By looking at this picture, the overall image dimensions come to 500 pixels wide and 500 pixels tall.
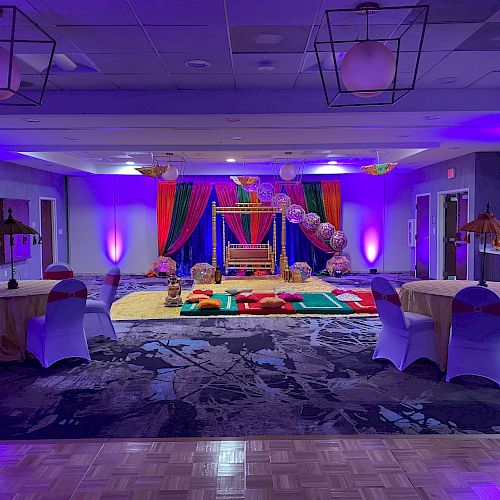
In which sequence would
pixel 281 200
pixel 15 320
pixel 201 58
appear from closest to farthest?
pixel 201 58
pixel 15 320
pixel 281 200

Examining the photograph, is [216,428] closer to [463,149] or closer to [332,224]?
[463,149]

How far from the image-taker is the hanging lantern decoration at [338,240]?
1219 centimetres

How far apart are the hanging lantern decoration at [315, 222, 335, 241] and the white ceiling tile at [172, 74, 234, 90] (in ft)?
22.6

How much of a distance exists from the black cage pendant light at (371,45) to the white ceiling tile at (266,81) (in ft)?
1.31

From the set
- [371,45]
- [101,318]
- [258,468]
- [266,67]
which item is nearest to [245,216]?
[101,318]

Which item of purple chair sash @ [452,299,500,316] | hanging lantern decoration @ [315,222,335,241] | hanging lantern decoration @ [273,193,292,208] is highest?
hanging lantern decoration @ [273,193,292,208]

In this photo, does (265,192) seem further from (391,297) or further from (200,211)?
(391,297)

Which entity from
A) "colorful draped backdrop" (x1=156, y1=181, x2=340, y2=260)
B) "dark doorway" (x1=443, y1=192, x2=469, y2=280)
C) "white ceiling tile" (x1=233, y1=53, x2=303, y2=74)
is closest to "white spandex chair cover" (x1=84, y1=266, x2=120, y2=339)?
"white ceiling tile" (x1=233, y1=53, x2=303, y2=74)

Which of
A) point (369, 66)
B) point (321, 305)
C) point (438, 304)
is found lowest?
point (321, 305)

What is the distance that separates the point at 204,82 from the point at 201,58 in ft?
2.60

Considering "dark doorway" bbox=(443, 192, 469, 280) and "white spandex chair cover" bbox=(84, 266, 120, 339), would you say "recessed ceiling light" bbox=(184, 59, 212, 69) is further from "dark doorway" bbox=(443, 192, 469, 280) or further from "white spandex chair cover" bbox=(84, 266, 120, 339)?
"dark doorway" bbox=(443, 192, 469, 280)

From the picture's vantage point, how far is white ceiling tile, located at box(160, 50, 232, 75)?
435cm

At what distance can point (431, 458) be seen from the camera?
296 centimetres

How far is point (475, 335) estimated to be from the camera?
169 inches
